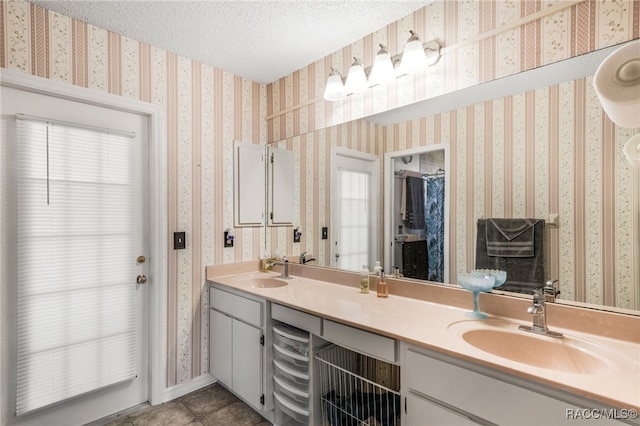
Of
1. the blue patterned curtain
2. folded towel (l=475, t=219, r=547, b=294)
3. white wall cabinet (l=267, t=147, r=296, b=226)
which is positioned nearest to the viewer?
folded towel (l=475, t=219, r=547, b=294)

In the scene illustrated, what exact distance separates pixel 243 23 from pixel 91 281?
6.26ft

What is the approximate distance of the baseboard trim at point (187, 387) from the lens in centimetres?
227

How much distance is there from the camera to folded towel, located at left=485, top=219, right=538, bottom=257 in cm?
146

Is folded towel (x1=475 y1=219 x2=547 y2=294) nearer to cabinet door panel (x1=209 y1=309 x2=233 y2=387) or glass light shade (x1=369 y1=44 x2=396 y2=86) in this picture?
glass light shade (x1=369 y1=44 x2=396 y2=86)

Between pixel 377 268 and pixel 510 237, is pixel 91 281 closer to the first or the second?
pixel 377 268

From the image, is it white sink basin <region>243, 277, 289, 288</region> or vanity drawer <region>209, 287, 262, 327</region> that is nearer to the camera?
vanity drawer <region>209, 287, 262, 327</region>

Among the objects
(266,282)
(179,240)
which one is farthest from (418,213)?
(179,240)

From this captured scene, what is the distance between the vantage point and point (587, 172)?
1.31 metres

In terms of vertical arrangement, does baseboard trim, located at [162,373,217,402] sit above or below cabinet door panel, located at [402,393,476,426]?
below

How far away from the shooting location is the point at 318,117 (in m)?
2.48

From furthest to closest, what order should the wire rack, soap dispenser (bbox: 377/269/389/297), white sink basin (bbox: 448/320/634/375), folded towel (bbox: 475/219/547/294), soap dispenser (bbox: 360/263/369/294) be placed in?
soap dispenser (bbox: 360/263/369/294), soap dispenser (bbox: 377/269/389/297), the wire rack, folded towel (bbox: 475/219/547/294), white sink basin (bbox: 448/320/634/375)

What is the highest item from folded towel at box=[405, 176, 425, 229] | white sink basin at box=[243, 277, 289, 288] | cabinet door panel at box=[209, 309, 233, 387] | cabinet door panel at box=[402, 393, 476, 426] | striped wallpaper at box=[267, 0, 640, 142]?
striped wallpaper at box=[267, 0, 640, 142]

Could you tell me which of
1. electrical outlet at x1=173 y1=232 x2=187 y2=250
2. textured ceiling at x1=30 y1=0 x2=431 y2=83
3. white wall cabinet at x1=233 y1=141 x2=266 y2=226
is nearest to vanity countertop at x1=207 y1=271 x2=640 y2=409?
electrical outlet at x1=173 y1=232 x2=187 y2=250

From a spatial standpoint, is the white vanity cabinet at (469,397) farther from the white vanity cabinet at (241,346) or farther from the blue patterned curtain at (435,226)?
the white vanity cabinet at (241,346)
